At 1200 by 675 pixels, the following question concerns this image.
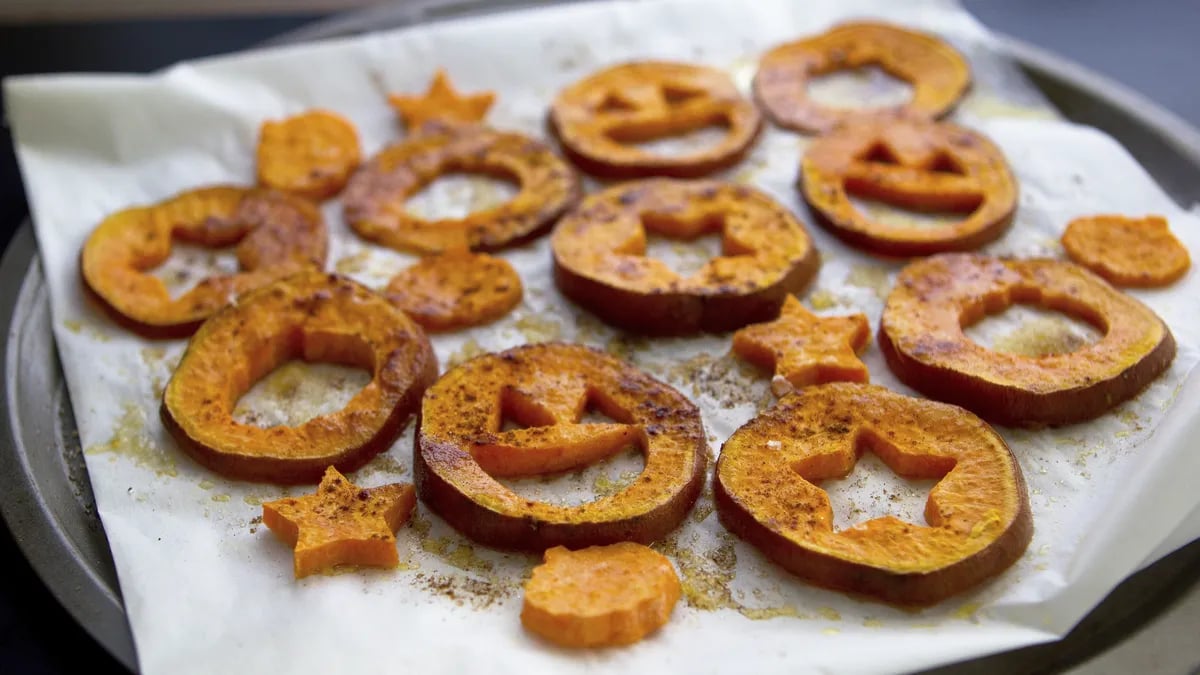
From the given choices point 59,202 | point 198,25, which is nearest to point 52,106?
point 59,202

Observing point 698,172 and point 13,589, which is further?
point 698,172

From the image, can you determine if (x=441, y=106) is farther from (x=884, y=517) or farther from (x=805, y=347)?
(x=884, y=517)

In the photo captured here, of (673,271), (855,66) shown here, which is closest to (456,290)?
(673,271)

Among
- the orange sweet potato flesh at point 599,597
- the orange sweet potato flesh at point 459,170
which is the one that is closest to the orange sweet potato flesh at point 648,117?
the orange sweet potato flesh at point 459,170

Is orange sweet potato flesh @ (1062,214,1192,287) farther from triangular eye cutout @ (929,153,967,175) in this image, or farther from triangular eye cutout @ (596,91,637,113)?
triangular eye cutout @ (596,91,637,113)

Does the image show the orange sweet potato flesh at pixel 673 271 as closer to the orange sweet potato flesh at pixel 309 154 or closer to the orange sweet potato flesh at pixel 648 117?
the orange sweet potato flesh at pixel 648 117

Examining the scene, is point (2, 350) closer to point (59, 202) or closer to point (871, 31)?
point (59, 202)
